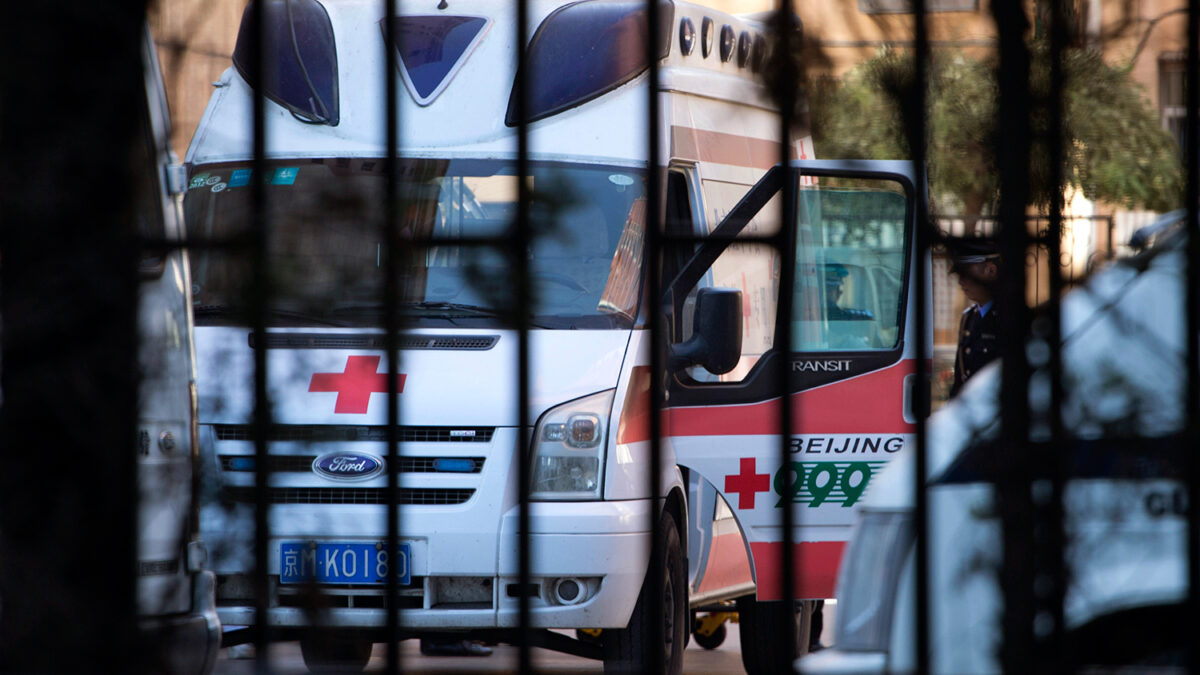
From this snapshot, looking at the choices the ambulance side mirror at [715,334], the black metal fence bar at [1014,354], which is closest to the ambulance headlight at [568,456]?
the ambulance side mirror at [715,334]

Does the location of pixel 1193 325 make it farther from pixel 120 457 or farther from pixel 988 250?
→ pixel 120 457

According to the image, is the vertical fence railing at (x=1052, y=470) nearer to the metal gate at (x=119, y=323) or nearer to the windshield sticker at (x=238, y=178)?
the metal gate at (x=119, y=323)

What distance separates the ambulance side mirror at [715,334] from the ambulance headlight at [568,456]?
1.36 feet

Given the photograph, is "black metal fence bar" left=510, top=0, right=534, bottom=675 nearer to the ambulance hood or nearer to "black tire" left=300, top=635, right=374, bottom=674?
"black tire" left=300, top=635, right=374, bottom=674

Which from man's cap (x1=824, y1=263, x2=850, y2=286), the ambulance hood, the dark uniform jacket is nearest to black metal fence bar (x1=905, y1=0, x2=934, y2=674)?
the dark uniform jacket

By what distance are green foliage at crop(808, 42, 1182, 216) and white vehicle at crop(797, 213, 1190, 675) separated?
0.42 feet

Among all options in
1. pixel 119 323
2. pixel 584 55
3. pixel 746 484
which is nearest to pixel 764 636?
pixel 746 484

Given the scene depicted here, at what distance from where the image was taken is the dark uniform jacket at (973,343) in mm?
2902

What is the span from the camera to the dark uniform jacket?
2.90m

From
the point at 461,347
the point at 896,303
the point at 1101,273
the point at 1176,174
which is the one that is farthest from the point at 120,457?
the point at 896,303

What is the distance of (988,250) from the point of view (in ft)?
5.46

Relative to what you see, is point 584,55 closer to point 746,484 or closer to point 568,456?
point 568,456

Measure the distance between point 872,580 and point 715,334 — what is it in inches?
88.2

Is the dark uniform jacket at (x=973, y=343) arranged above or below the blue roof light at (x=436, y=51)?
below
